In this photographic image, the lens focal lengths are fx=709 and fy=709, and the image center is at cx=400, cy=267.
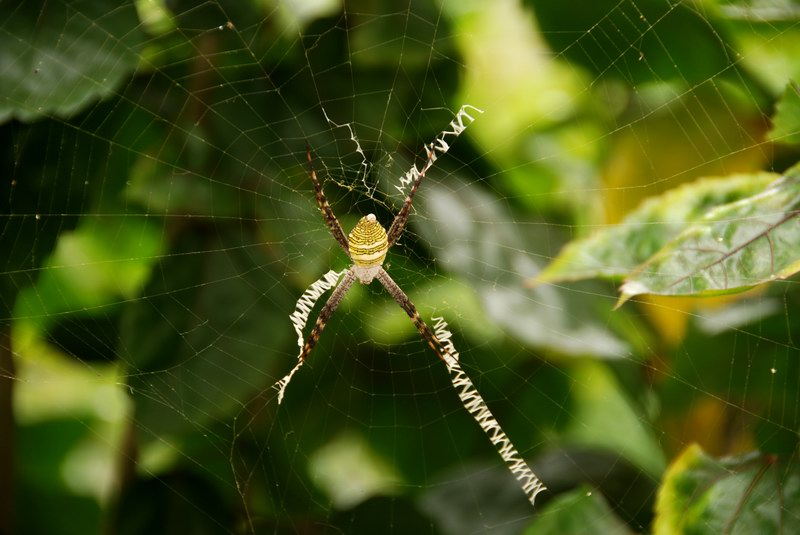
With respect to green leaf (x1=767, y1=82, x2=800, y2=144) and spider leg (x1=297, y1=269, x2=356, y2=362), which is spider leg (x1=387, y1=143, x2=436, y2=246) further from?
green leaf (x1=767, y1=82, x2=800, y2=144)

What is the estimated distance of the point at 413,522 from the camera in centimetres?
181

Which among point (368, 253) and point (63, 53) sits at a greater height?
point (63, 53)

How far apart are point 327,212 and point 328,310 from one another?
34 cm

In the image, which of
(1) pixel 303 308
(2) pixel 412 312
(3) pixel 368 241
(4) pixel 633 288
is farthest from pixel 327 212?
(4) pixel 633 288

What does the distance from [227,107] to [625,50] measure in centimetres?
99

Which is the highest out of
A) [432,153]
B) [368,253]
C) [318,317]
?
[432,153]

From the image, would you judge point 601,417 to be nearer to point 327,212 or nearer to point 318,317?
point 318,317

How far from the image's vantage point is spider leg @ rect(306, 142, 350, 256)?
71.7 inches

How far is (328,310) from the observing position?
213 cm

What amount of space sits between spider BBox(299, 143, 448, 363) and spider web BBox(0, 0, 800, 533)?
0.16ft

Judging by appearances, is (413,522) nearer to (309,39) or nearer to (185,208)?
(185,208)

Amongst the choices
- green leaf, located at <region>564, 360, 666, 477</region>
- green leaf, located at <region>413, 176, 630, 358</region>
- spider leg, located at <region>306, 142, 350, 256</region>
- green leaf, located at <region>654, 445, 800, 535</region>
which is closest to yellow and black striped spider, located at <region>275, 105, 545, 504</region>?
spider leg, located at <region>306, 142, 350, 256</region>

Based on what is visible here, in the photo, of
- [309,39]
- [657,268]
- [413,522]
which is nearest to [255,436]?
[413,522]

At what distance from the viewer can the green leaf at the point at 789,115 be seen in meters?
1.12
